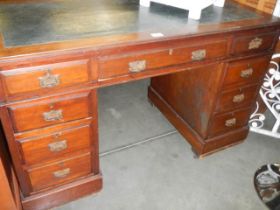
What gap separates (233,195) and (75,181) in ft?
2.83

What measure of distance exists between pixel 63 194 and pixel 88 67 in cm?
70

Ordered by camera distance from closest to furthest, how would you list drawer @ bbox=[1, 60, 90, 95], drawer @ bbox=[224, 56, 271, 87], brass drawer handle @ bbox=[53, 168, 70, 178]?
drawer @ bbox=[1, 60, 90, 95] → brass drawer handle @ bbox=[53, 168, 70, 178] → drawer @ bbox=[224, 56, 271, 87]

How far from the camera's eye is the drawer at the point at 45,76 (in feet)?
3.08

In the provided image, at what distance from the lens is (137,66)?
114 centimetres

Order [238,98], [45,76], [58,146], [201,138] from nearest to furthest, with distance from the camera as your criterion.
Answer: [45,76] → [58,146] → [238,98] → [201,138]

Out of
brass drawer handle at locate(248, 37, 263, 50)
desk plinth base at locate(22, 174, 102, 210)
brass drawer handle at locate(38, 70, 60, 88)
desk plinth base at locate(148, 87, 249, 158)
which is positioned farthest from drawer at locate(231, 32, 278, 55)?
desk plinth base at locate(22, 174, 102, 210)

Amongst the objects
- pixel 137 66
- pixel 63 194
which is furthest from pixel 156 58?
pixel 63 194

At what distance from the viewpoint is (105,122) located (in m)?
2.01

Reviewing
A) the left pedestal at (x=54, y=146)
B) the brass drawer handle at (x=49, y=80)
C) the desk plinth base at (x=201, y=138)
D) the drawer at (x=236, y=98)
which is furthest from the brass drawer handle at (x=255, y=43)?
the brass drawer handle at (x=49, y=80)

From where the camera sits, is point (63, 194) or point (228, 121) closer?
point (63, 194)

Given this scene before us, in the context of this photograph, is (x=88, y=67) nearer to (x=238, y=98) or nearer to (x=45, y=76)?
(x=45, y=76)

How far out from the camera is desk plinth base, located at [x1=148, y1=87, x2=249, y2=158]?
1.69 metres

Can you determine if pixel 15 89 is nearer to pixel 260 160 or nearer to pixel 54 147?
pixel 54 147

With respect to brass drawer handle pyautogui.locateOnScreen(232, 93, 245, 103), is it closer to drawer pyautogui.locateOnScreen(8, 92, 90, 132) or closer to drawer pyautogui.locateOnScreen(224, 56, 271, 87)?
drawer pyautogui.locateOnScreen(224, 56, 271, 87)
